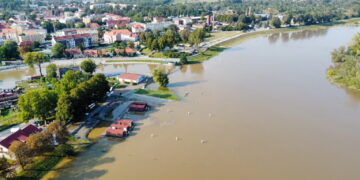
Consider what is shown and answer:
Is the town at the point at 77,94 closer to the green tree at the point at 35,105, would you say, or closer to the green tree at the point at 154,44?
the green tree at the point at 35,105

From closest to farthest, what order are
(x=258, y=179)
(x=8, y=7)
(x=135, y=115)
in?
(x=258, y=179)
(x=135, y=115)
(x=8, y=7)

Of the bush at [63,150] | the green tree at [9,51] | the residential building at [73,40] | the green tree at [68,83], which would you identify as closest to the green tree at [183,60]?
the green tree at [68,83]

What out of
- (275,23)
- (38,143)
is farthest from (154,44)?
(275,23)

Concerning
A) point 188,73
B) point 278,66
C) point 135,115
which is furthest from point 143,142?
point 278,66

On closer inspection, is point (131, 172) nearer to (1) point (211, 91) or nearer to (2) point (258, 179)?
(2) point (258, 179)

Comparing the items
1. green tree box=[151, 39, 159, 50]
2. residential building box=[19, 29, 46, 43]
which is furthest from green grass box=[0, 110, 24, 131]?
residential building box=[19, 29, 46, 43]
